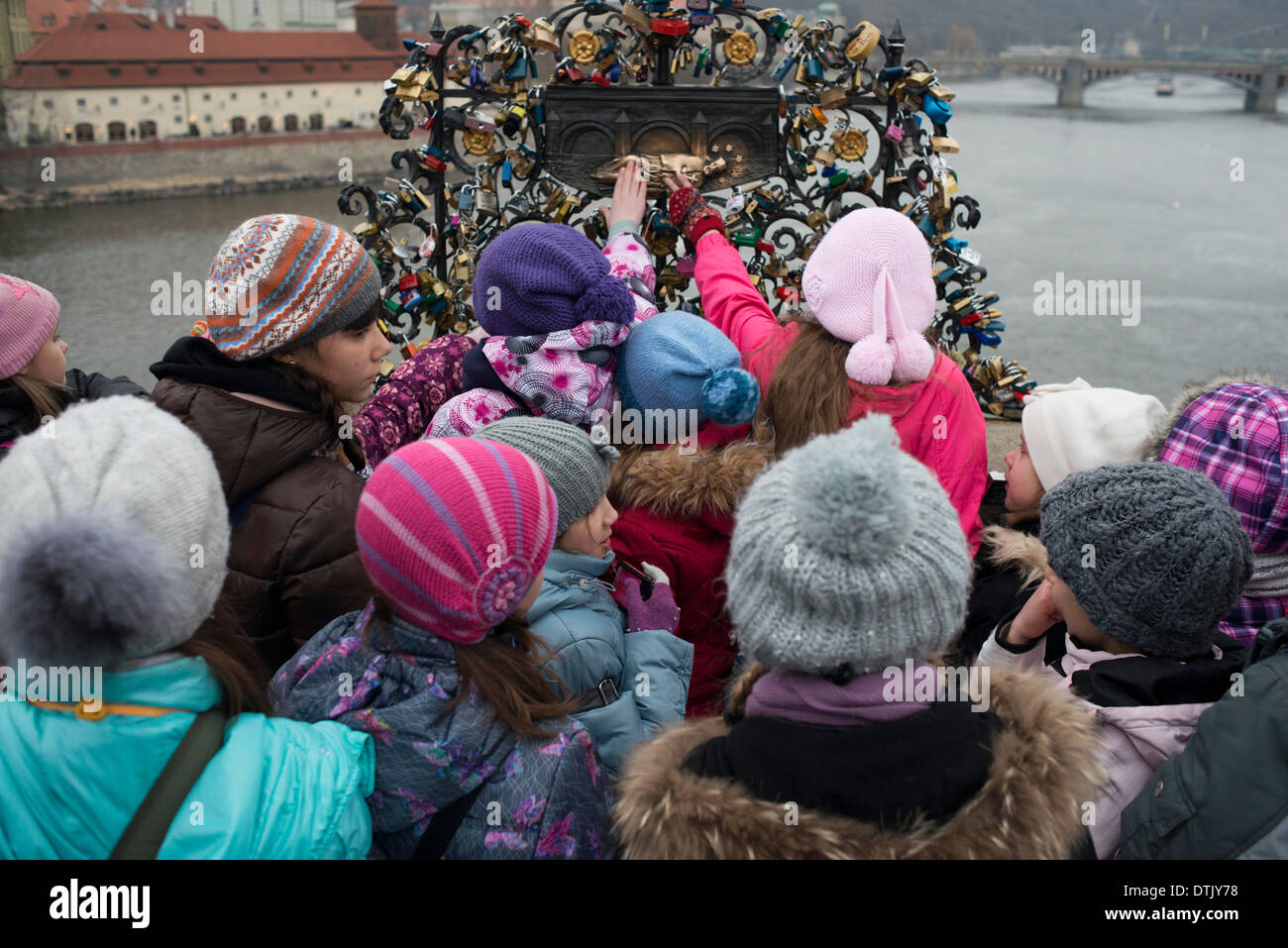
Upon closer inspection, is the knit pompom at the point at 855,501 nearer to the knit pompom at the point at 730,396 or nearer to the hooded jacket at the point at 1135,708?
the hooded jacket at the point at 1135,708

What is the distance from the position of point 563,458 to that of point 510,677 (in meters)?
0.51

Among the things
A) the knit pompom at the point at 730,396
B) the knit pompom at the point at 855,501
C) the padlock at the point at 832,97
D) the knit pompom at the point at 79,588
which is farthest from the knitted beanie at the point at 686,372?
the padlock at the point at 832,97

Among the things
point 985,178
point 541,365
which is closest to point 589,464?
point 541,365

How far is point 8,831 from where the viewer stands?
147 centimetres

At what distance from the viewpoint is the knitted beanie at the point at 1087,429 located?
2.53 meters

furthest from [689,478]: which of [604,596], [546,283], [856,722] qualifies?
[856,722]

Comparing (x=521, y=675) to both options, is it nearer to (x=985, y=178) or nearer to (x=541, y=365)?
(x=541, y=365)

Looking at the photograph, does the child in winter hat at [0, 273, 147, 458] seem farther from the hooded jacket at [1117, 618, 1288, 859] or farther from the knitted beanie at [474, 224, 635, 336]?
the hooded jacket at [1117, 618, 1288, 859]

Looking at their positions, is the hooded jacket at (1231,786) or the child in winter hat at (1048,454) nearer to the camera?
the hooded jacket at (1231,786)

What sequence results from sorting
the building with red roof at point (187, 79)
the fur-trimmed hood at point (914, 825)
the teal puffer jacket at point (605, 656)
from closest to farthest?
the fur-trimmed hood at point (914, 825) < the teal puffer jacket at point (605, 656) < the building with red roof at point (187, 79)

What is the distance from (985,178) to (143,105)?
3742 cm

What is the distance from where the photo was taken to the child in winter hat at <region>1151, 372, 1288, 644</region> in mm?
2123

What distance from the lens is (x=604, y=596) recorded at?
217cm

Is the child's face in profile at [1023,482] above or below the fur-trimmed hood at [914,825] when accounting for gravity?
above
